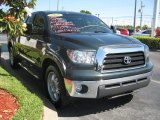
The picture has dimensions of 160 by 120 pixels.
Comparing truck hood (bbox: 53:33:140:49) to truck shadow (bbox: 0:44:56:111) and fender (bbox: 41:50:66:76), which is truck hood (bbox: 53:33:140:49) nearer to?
fender (bbox: 41:50:66:76)

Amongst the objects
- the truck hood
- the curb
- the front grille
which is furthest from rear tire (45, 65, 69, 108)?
the front grille

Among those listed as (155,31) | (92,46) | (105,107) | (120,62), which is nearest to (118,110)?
(105,107)

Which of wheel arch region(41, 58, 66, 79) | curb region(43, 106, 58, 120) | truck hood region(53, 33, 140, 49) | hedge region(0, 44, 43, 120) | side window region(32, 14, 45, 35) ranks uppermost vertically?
side window region(32, 14, 45, 35)

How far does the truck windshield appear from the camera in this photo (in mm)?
6963

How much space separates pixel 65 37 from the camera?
20.5ft

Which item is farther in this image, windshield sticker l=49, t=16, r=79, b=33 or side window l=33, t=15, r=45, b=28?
side window l=33, t=15, r=45, b=28

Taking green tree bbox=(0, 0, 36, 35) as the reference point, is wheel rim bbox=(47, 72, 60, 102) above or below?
below

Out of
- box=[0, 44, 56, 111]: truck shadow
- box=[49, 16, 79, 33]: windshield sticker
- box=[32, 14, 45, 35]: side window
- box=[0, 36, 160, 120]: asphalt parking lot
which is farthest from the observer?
box=[32, 14, 45, 35]: side window

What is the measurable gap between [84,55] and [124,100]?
68.6 inches

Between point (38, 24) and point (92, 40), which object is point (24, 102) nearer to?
point (92, 40)

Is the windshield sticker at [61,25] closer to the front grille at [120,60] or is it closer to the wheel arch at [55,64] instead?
the wheel arch at [55,64]

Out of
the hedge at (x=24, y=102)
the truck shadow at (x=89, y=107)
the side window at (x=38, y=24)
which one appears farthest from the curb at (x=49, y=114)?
the side window at (x=38, y=24)

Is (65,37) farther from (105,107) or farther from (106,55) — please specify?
(105,107)

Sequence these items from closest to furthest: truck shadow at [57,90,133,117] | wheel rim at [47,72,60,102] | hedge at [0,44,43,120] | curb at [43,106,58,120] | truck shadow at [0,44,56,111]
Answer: hedge at [0,44,43,120] → curb at [43,106,58,120] → truck shadow at [57,90,133,117] → wheel rim at [47,72,60,102] → truck shadow at [0,44,56,111]
